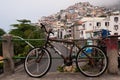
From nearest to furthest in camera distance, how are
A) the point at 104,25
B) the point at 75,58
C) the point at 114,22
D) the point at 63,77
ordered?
1. the point at 63,77
2. the point at 75,58
3. the point at 114,22
4. the point at 104,25

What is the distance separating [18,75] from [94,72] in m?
1.91

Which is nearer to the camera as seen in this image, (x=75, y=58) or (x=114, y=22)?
(x=75, y=58)

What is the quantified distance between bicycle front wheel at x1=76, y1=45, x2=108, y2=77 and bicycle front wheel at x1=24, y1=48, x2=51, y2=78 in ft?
2.42

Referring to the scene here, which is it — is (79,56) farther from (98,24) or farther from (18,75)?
(98,24)

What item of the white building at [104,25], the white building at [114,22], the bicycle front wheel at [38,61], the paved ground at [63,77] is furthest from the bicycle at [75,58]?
the white building at [114,22]

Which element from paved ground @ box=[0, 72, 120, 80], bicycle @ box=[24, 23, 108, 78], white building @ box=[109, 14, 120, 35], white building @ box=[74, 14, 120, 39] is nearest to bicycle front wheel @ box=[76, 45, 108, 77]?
bicycle @ box=[24, 23, 108, 78]

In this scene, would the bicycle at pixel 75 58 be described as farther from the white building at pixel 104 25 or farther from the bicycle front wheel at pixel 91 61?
the white building at pixel 104 25

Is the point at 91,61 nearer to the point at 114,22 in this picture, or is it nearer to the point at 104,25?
the point at 114,22

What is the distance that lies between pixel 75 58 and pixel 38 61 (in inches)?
35.5

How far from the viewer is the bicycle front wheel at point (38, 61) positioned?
24.6 ft

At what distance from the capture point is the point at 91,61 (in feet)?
25.3

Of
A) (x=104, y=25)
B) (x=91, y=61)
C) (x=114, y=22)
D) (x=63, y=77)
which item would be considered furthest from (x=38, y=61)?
(x=104, y=25)

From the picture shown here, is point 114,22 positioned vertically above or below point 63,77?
above

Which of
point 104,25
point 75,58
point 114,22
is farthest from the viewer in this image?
point 104,25
